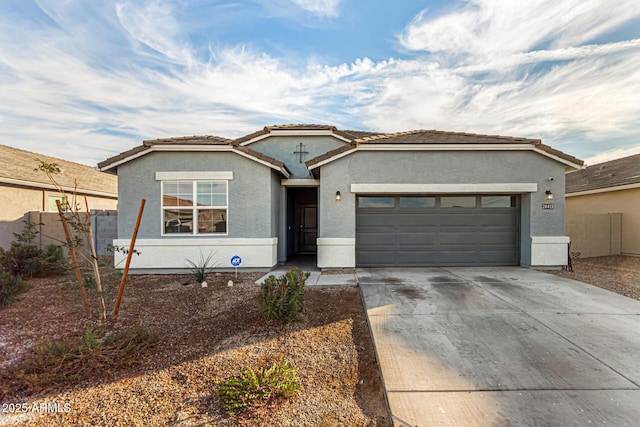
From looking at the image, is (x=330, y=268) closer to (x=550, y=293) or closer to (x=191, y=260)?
(x=191, y=260)

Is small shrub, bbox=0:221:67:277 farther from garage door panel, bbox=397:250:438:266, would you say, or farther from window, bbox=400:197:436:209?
window, bbox=400:197:436:209

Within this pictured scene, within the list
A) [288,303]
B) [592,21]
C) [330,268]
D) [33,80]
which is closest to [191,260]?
[330,268]

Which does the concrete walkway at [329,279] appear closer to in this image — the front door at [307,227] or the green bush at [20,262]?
the front door at [307,227]

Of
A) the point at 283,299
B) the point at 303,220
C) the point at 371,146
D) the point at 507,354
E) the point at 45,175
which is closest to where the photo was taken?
the point at 507,354

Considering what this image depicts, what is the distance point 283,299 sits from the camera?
181 inches

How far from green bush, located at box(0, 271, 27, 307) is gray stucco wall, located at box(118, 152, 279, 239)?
2.50 metres

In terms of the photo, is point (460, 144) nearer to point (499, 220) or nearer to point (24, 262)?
point (499, 220)

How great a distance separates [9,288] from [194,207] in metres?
4.18

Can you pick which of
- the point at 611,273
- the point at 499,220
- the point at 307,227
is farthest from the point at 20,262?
the point at 611,273

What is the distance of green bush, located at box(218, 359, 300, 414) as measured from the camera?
2634 millimetres

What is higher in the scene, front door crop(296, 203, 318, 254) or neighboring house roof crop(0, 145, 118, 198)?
neighboring house roof crop(0, 145, 118, 198)

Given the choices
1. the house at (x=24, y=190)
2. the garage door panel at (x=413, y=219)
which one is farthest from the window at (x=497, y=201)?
the house at (x=24, y=190)

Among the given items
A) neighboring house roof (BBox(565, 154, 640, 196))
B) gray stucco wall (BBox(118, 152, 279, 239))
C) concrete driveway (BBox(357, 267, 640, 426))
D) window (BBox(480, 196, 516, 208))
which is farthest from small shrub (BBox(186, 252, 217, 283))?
neighboring house roof (BBox(565, 154, 640, 196))

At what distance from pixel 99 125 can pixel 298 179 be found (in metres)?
10.3
